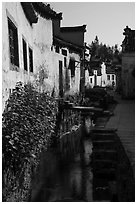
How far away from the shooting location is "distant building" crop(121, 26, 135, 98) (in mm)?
18453

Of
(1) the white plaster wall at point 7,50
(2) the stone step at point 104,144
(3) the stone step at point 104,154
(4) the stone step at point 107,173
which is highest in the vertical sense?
(1) the white plaster wall at point 7,50

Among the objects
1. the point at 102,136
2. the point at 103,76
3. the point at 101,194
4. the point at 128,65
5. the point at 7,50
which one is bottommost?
the point at 101,194

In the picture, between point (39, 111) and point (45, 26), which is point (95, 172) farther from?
point (45, 26)

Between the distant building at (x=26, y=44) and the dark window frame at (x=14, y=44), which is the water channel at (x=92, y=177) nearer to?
the distant building at (x=26, y=44)

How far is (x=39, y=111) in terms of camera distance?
4.85m

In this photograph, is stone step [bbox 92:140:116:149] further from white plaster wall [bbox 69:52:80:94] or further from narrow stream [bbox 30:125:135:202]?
white plaster wall [bbox 69:52:80:94]

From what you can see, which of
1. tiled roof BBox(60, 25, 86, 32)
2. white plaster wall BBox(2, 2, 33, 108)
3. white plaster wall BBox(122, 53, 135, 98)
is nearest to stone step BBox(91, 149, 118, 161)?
white plaster wall BBox(2, 2, 33, 108)

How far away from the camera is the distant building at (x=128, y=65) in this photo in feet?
60.5

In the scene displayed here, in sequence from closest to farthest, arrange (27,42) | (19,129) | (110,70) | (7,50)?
(19,129) < (7,50) < (27,42) < (110,70)

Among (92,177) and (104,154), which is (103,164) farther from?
(92,177)

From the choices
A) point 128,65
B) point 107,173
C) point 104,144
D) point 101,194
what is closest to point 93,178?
point 107,173

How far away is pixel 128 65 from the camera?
61.7 ft

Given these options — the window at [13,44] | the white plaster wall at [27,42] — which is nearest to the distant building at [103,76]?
the white plaster wall at [27,42]

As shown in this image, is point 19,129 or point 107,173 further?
point 107,173
